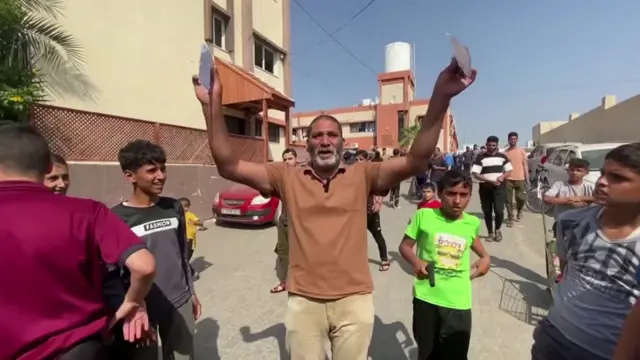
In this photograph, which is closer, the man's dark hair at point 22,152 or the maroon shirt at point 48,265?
the maroon shirt at point 48,265

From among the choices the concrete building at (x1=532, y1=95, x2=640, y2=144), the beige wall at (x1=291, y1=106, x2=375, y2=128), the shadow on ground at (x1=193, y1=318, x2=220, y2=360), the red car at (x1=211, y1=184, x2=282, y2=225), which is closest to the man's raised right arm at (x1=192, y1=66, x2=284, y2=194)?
the shadow on ground at (x1=193, y1=318, x2=220, y2=360)

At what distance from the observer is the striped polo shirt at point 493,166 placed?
685 cm

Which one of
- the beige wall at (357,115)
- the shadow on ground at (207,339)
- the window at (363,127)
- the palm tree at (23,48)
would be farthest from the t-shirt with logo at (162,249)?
the window at (363,127)

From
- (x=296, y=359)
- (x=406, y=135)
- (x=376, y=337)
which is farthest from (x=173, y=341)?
(x=406, y=135)

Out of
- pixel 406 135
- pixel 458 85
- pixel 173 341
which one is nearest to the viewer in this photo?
pixel 458 85

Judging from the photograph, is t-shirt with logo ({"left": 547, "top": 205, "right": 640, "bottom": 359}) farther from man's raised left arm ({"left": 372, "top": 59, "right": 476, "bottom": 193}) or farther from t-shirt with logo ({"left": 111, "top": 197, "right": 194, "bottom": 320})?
t-shirt with logo ({"left": 111, "top": 197, "right": 194, "bottom": 320})

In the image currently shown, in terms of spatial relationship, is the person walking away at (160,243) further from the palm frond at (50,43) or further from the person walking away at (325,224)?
the palm frond at (50,43)

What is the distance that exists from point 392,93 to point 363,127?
510cm

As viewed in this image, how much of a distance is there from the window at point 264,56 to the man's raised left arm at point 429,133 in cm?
1395

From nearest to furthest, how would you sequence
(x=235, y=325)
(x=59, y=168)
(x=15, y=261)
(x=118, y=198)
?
(x=15, y=261) < (x=59, y=168) < (x=235, y=325) < (x=118, y=198)

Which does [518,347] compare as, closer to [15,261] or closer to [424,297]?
[424,297]

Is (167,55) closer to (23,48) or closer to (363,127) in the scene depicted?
(23,48)

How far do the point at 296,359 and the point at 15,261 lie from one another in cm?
135

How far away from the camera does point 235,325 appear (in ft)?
13.0
